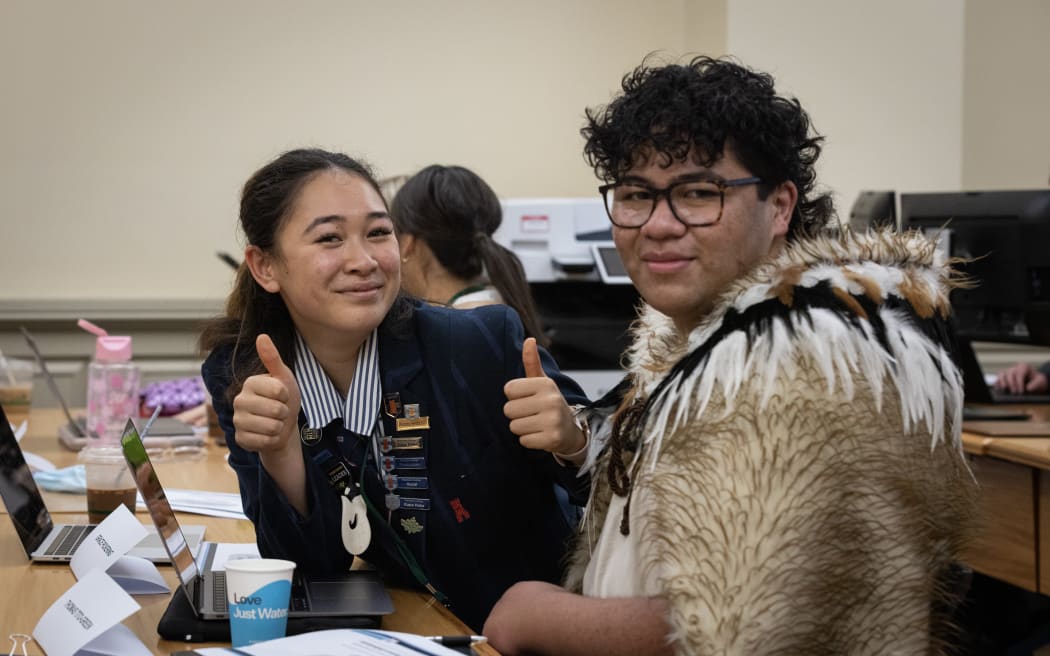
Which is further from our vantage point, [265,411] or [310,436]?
[310,436]

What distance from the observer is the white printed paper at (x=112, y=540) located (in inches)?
61.2

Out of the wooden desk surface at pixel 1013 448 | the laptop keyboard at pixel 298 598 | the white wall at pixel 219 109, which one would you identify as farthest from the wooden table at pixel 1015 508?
the white wall at pixel 219 109

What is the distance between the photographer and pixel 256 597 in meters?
1.33

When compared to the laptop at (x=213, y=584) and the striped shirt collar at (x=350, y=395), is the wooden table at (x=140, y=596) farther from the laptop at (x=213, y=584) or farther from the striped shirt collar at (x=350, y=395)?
the striped shirt collar at (x=350, y=395)

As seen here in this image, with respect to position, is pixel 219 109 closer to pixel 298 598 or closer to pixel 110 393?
pixel 110 393

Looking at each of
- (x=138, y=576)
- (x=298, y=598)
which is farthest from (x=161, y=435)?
(x=298, y=598)

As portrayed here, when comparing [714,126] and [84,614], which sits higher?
[714,126]

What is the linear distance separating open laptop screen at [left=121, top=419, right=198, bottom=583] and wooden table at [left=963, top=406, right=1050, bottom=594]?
1869mm

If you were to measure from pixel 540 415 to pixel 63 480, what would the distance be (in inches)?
51.6

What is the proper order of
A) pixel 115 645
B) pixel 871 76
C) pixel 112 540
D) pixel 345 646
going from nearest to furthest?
pixel 345 646 < pixel 115 645 < pixel 112 540 < pixel 871 76

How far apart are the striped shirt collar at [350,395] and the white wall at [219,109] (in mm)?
3000

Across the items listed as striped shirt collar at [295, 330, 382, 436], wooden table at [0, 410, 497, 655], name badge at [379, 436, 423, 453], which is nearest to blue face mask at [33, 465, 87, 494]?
wooden table at [0, 410, 497, 655]

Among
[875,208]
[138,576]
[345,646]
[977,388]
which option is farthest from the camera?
[875,208]

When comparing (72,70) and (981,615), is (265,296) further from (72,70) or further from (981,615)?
(72,70)
